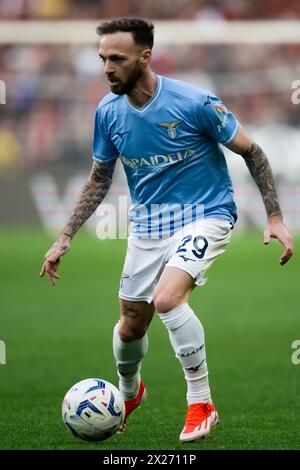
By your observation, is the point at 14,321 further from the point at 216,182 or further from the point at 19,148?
the point at 19,148

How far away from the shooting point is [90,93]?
75.1 feet

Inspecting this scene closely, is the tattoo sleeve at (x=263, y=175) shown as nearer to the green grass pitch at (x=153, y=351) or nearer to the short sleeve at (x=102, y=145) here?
the short sleeve at (x=102, y=145)

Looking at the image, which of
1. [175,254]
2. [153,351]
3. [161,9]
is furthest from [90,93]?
[175,254]

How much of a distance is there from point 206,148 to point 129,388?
1.70m

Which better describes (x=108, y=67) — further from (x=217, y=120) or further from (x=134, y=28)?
(x=217, y=120)

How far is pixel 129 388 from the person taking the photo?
7258 millimetres

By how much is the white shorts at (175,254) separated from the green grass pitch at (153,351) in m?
0.92

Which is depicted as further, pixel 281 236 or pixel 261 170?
pixel 261 170

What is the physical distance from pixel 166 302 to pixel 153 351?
4751 mm

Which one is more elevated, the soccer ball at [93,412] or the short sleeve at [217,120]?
the short sleeve at [217,120]

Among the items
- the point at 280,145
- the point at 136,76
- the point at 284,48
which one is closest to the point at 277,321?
the point at 136,76

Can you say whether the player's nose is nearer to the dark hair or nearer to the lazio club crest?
the dark hair

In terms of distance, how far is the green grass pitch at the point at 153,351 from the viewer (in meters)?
6.68

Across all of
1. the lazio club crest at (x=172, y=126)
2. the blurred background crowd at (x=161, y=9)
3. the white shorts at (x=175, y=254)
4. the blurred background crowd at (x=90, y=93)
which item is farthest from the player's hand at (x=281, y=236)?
the blurred background crowd at (x=161, y=9)
